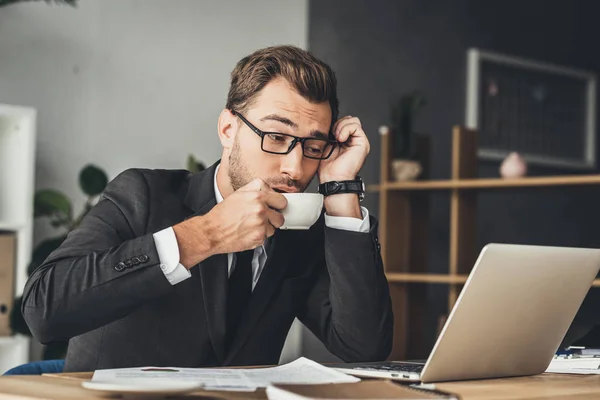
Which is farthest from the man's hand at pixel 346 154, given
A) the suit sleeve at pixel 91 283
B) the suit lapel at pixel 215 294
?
the suit sleeve at pixel 91 283

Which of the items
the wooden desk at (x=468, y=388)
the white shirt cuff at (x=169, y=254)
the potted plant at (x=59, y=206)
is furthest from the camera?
the potted plant at (x=59, y=206)

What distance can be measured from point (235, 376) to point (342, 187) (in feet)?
2.26

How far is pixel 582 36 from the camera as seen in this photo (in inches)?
231

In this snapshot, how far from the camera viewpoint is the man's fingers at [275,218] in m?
1.51

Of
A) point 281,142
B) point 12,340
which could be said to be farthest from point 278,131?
point 12,340

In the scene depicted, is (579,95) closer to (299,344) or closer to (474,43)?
(474,43)

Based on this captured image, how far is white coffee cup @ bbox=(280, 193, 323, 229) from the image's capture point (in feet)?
5.02

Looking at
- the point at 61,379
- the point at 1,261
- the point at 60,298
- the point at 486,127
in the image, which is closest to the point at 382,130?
the point at 486,127

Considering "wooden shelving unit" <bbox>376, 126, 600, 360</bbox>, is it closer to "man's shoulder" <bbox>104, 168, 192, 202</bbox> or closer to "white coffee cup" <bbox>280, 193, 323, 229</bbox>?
"man's shoulder" <bbox>104, 168, 192, 202</bbox>

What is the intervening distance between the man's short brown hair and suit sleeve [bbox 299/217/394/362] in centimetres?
28

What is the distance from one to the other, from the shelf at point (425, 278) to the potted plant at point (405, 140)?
459mm

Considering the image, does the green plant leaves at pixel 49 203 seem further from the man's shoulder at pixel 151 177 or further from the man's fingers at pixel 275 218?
the man's fingers at pixel 275 218

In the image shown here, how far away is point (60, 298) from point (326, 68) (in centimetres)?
71

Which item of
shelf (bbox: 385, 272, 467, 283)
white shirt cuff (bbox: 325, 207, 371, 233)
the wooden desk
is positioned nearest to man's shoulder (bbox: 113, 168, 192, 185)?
white shirt cuff (bbox: 325, 207, 371, 233)
